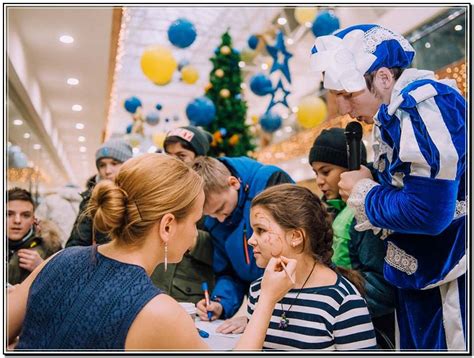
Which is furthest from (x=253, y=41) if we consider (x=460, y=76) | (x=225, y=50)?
→ (x=460, y=76)

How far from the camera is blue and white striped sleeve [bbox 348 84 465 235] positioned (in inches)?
39.5

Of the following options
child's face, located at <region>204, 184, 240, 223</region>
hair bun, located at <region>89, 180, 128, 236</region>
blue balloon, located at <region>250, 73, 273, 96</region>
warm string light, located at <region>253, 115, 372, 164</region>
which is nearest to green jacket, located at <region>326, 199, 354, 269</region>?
child's face, located at <region>204, 184, 240, 223</region>

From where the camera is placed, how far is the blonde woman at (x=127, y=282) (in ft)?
2.84

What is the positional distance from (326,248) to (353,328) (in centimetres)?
26

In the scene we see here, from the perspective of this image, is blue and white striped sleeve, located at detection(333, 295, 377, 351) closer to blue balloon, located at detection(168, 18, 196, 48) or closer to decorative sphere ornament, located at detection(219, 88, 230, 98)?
blue balloon, located at detection(168, 18, 196, 48)

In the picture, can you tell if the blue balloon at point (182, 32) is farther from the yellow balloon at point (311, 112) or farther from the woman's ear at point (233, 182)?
the woman's ear at point (233, 182)

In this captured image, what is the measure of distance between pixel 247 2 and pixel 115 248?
71cm

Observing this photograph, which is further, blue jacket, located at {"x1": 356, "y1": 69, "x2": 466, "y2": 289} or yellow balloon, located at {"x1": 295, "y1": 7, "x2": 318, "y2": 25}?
yellow balloon, located at {"x1": 295, "y1": 7, "x2": 318, "y2": 25}

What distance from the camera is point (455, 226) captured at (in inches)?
43.6

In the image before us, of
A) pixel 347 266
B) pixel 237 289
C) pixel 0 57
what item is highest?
pixel 0 57

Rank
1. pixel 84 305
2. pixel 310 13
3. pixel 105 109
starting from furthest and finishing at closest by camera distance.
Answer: pixel 105 109, pixel 310 13, pixel 84 305

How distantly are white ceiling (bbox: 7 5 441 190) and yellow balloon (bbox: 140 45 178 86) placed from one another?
0.40 metres

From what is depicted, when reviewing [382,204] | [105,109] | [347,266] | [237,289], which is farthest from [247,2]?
[105,109]

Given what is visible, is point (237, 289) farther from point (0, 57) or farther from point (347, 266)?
point (0, 57)
